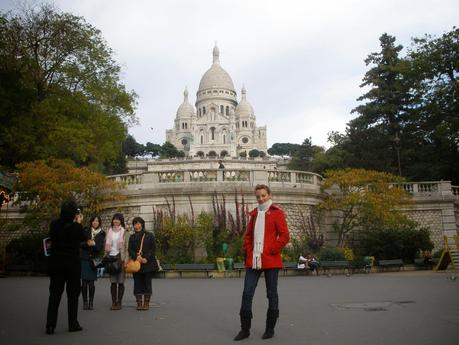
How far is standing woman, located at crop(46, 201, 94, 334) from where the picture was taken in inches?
297

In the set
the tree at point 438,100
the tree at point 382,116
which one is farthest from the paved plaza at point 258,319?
the tree at point 382,116

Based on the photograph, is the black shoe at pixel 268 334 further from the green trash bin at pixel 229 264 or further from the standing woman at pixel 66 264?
the green trash bin at pixel 229 264

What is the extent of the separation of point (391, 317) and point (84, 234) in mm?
5059

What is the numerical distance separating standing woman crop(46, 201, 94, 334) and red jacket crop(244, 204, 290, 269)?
2.60 m

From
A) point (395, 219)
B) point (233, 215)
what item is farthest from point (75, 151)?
point (395, 219)

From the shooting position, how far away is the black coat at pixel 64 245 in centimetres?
766

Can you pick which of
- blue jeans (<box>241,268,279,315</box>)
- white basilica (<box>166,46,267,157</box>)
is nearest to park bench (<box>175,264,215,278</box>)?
blue jeans (<box>241,268,279,315</box>)

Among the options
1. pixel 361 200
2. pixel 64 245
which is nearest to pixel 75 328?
pixel 64 245

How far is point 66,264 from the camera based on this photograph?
765 cm

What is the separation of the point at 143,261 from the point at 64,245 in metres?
2.31

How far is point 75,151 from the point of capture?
31.1 m

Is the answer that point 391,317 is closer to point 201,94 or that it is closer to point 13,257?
point 13,257

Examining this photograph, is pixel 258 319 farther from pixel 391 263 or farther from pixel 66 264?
pixel 391 263

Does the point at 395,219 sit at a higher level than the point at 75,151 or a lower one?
lower
